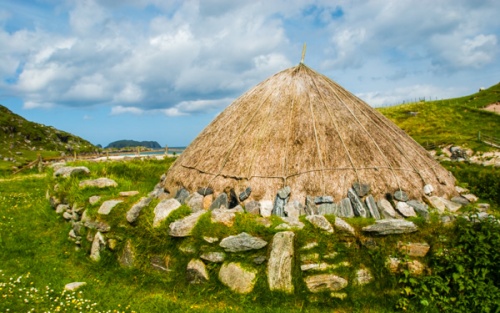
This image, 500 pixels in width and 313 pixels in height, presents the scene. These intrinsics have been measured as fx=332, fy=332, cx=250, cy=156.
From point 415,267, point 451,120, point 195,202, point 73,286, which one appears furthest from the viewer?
point 451,120

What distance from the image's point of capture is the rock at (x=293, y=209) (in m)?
7.99

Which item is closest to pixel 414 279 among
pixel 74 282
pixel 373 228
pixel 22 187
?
pixel 373 228

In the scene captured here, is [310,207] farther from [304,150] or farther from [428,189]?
[428,189]

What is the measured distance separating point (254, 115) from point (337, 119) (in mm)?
2511

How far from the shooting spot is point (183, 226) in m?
7.20

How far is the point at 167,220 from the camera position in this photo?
7570 millimetres

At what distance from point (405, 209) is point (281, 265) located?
361cm

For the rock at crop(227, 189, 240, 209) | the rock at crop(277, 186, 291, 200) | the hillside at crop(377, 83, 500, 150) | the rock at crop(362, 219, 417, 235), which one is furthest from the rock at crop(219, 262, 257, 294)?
the hillside at crop(377, 83, 500, 150)

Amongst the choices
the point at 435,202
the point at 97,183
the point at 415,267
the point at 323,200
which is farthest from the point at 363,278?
the point at 97,183

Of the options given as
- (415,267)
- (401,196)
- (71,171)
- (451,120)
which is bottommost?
(415,267)

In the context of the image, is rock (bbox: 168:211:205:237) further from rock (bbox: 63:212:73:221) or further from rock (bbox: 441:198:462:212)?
rock (bbox: 441:198:462:212)

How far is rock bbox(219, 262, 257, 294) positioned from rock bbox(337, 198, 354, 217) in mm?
2702

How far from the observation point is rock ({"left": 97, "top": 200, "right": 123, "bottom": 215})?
8456 millimetres

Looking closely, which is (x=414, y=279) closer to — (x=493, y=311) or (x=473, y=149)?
(x=493, y=311)
